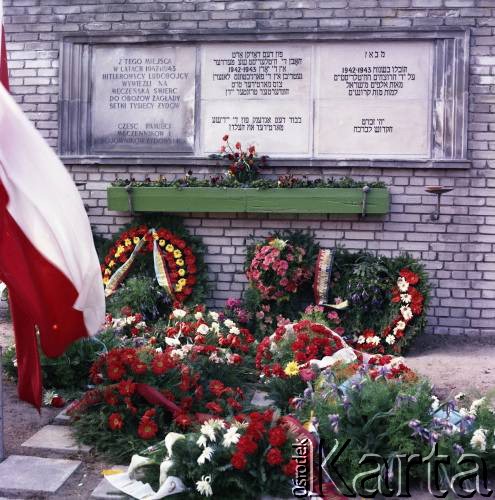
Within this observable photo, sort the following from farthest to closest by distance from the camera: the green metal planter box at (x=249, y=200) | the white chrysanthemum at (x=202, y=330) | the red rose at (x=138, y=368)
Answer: the green metal planter box at (x=249, y=200)
the white chrysanthemum at (x=202, y=330)
the red rose at (x=138, y=368)

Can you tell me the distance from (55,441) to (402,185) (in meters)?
3.59

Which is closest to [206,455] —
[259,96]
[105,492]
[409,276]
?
[105,492]

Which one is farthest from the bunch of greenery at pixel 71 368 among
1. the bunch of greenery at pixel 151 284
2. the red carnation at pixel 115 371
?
the bunch of greenery at pixel 151 284

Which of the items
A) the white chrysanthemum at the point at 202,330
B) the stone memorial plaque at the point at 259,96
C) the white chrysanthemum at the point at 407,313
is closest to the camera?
the white chrysanthemum at the point at 202,330

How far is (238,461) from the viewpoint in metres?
2.61

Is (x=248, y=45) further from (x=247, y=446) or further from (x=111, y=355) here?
(x=247, y=446)

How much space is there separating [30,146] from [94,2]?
3.68 m

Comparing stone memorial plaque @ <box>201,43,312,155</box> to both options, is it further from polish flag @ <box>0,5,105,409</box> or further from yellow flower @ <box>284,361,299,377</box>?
polish flag @ <box>0,5,105,409</box>

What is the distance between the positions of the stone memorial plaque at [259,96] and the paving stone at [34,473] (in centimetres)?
349

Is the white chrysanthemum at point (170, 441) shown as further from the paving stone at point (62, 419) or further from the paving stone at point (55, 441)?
the paving stone at point (62, 419)

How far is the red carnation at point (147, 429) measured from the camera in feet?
10.5

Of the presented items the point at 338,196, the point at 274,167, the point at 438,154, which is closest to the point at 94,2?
the point at 274,167

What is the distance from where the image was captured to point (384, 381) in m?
3.17

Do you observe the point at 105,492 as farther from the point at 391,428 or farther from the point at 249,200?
the point at 249,200
